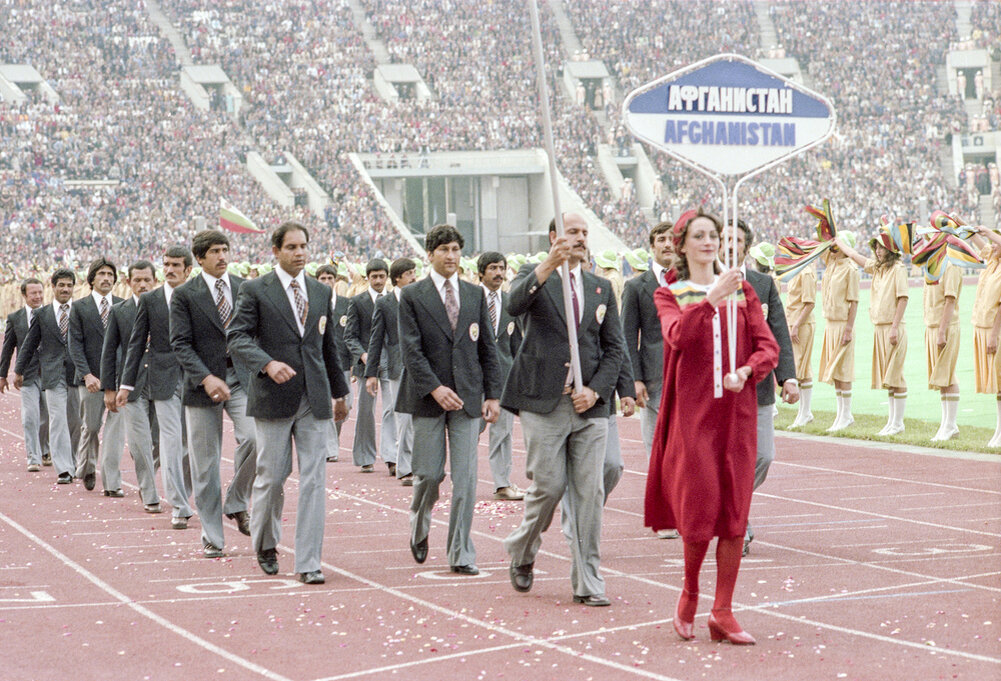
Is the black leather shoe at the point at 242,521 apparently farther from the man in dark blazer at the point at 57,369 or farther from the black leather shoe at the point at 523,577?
the man in dark blazer at the point at 57,369

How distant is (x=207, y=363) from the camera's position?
9172 mm

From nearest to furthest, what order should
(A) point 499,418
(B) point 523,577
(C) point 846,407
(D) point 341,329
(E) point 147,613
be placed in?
(E) point 147,613 → (B) point 523,577 → (A) point 499,418 → (C) point 846,407 → (D) point 341,329

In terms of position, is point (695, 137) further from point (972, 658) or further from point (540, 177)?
point (540, 177)

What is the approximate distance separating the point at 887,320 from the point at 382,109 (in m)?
46.2

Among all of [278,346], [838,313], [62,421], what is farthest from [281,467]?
[838,313]

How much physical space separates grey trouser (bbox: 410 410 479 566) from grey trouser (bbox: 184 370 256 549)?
4.32ft

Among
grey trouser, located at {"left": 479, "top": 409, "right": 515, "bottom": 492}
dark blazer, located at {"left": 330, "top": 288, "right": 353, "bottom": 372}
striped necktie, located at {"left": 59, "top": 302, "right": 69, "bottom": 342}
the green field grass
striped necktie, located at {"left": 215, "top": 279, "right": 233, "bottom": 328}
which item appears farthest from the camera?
the green field grass

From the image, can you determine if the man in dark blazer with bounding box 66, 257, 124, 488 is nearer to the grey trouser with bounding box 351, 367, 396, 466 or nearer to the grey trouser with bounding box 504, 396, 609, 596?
the grey trouser with bounding box 351, 367, 396, 466

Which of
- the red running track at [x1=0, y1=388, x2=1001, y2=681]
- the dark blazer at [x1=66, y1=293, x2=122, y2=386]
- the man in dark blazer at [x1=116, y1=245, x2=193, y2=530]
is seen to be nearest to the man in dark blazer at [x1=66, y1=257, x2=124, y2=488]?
the dark blazer at [x1=66, y1=293, x2=122, y2=386]

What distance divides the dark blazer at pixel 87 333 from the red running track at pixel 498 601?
1.57m

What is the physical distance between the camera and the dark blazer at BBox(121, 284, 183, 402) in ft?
33.4

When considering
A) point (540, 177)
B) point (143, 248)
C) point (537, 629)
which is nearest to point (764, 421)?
point (537, 629)

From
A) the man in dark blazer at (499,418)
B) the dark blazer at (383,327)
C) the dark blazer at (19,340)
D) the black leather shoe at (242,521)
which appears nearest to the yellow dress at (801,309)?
the dark blazer at (383,327)

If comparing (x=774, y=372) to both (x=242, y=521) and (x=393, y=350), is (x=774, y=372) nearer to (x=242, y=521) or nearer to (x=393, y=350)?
(x=242, y=521)
